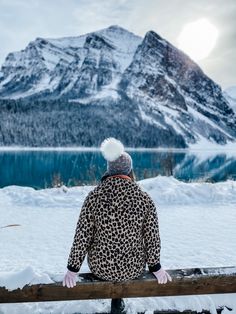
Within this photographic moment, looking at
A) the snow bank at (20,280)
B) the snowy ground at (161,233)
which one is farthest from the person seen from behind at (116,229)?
the snowy ground at (161,233)

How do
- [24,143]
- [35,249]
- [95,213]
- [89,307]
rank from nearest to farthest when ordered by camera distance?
[95,213], [89,307], [35,249], [24,143]

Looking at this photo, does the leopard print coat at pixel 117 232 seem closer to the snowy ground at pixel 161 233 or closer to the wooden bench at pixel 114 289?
the wooden bench at pixel 114 289

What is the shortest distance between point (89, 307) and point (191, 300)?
3.13 feet

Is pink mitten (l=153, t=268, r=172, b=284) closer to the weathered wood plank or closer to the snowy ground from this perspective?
the weathered wood plank

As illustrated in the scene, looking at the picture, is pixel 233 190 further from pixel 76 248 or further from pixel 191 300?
pixel 76 248

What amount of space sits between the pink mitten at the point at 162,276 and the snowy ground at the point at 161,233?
2.42 ft

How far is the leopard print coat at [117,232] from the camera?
266cm

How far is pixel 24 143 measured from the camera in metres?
120

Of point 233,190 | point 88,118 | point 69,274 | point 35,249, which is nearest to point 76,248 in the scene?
point 69,274

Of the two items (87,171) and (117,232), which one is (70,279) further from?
(87,171)

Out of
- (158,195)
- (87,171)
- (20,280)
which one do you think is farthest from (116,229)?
(87,171)

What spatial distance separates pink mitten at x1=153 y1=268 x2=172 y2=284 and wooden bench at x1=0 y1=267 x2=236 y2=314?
35 millimetres

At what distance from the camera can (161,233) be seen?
685cm

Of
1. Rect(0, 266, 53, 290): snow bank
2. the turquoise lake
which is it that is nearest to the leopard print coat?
Rect(0, 266, 53, 290): snow bank
